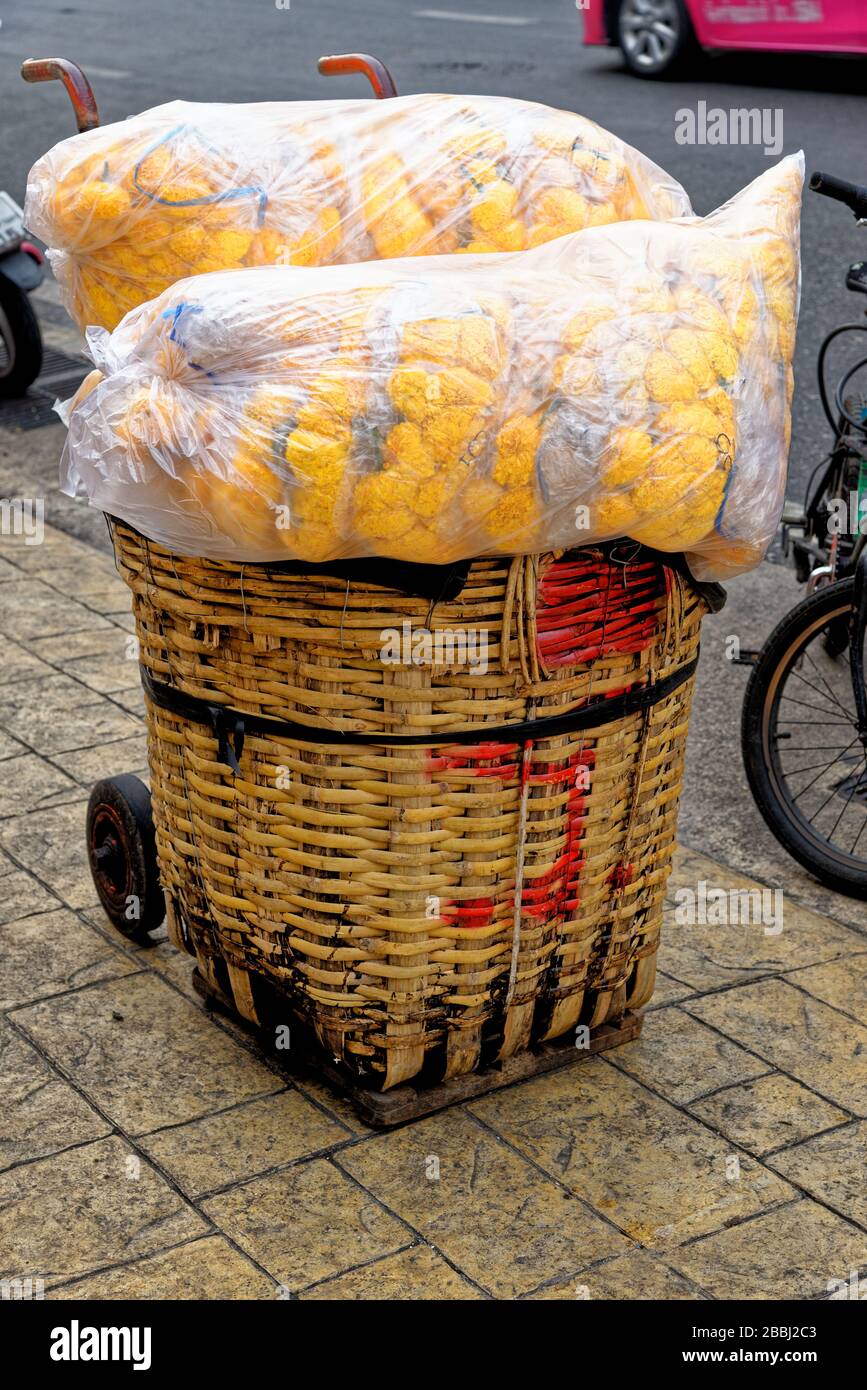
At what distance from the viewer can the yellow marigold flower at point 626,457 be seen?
225 centimetres

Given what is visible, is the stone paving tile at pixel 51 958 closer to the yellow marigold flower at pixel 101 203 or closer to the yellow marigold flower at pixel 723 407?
the yellow marigold flower at pixel 101 203

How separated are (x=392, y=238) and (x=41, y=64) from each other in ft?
2.82

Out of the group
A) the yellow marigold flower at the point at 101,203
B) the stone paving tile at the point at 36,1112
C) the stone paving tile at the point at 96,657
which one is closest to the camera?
the yellow marigold flower at the point at 101,203

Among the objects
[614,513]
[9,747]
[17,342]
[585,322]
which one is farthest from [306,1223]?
[17,342]

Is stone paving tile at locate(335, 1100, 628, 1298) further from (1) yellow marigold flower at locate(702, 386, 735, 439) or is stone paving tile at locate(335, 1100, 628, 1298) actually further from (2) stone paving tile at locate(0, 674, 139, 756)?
(2) stone paving tile at locate(0, 674, 139, 756)

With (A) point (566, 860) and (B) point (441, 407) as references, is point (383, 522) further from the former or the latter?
(A) point (566, 860)

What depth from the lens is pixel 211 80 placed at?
13.1 meters

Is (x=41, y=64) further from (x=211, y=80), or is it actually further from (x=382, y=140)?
(x=211, y=80)

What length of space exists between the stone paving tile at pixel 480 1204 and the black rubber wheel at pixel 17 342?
4865 mm

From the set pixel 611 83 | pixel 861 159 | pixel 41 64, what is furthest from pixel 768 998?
pixel 611 83

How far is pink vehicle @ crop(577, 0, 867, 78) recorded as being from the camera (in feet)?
38.1

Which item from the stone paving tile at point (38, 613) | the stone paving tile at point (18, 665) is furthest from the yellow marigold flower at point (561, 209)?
the stone paving tile at point (38, 613)

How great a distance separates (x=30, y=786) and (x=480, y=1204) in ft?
5.91

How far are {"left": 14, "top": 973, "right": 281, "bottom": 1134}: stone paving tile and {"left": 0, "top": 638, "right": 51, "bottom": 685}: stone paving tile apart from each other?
4.94ft
